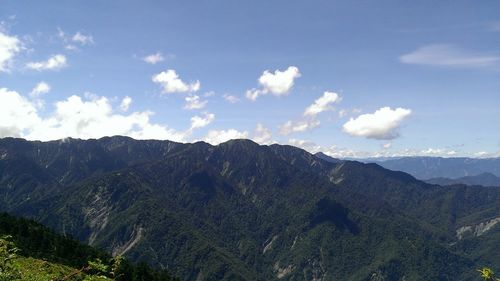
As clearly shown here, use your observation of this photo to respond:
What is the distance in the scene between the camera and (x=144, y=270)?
155 m

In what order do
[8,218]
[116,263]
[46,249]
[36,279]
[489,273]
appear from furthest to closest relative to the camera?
[8,218]
[46,249]
[489,273]
[36,279]
[116,263]

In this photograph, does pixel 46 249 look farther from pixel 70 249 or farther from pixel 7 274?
pixel 7 274

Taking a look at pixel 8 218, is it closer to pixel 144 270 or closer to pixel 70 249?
pixel 70 249

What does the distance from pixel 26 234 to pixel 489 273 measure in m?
168

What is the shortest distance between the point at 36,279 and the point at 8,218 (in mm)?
189169

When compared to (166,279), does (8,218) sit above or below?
above

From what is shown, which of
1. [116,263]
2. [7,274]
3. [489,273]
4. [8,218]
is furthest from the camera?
[8,218]

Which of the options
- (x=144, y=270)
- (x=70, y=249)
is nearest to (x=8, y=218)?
(x=70, y=249)

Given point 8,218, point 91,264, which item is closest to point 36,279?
point 91,264

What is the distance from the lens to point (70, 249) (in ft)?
557

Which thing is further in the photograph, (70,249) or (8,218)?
(8,218)

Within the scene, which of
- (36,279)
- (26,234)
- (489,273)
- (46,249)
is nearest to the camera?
(36,279)

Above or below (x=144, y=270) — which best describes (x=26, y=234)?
above

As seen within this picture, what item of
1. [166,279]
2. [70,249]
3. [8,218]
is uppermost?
[8,218]
